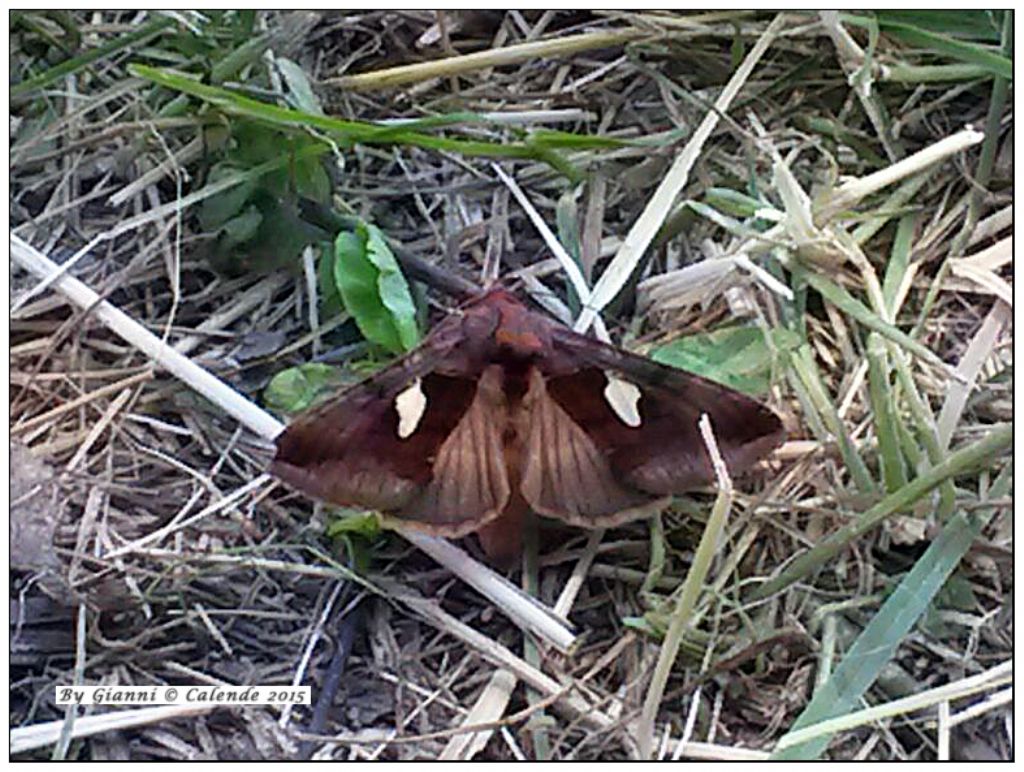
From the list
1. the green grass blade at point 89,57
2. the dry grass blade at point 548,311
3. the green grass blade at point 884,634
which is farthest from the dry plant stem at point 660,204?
the green grass blade at point 89,57

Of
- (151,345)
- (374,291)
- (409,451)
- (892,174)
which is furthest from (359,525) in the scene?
(892,174)

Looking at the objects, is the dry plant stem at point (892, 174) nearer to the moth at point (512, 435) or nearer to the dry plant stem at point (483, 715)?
the moth at point (512, 435)

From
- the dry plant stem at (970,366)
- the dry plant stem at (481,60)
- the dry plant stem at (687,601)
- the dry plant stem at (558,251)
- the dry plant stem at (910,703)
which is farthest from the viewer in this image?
the dry plant stem at (481,60)

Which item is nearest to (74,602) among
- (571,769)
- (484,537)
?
(484,537)

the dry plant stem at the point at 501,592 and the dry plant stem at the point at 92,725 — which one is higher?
the dry plant stem at the point at 501,592

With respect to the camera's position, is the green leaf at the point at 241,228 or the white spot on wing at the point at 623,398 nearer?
the white spot on wing at the point at 623,398
